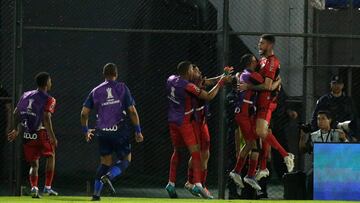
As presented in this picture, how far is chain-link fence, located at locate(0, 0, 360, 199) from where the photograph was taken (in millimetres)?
19688

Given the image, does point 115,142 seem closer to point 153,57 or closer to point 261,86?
point 261,86

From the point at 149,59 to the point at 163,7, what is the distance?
1099mm

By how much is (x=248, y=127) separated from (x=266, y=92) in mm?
696

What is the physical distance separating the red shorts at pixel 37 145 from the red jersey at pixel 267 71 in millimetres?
3510

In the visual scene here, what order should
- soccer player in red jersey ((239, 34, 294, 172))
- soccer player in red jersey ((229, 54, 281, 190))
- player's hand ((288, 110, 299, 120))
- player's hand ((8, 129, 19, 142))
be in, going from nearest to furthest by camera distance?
soccer player in red jersey ((239, 34, 294, 172)), soccer player in red jersey ((229, 54, 281, 190)), player's hand ((8, 129, 19, 142)), player's hand ((288, 110, 299, 120))

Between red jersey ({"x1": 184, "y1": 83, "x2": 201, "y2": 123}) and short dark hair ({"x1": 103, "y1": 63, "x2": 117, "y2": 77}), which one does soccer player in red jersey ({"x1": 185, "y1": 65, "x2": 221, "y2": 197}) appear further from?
short dark hair ({"x1": 103, "y1": 63, "x2": 117, "y2": 77})

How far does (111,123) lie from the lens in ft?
49.8

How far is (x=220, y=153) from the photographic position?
17.2 metres

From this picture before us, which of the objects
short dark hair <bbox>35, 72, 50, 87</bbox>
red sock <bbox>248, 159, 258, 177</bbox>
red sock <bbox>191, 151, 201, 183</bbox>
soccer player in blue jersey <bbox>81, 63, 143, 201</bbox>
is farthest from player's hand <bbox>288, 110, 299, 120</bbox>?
short dark hair <bbox>35, 72, 50, 87</bbox>

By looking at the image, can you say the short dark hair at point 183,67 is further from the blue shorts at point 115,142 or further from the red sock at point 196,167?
the blue shorts at point 115,142

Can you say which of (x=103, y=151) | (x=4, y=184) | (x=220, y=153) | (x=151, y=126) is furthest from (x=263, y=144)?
(x=4, y=184)

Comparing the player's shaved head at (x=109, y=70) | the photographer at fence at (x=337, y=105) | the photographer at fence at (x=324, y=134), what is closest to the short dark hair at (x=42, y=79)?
the player's shaved head at (x=109, y=70)

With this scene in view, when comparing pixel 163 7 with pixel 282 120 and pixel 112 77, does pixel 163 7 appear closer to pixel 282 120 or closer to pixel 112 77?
pixel 282 120

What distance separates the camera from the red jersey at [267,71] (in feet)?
52.5
